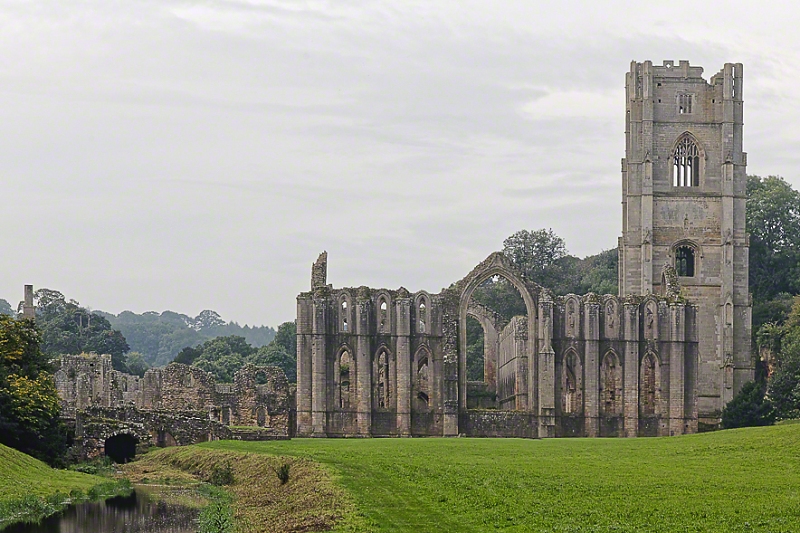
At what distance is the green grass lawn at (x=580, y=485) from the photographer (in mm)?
27688

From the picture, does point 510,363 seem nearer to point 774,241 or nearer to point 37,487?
point 774,241

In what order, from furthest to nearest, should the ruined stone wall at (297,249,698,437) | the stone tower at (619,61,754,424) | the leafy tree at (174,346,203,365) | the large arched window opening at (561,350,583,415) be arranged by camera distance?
1. the leafy tree at (174,346,203,365)
2. the stone tower at (619,61,754,424)
3. the large arched window opening at (561,350,583,415)
4. the ruined stone wall at (297,249,698,437)

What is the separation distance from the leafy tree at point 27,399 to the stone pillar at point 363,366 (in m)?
19.3

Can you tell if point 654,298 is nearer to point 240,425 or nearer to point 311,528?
point 240,425

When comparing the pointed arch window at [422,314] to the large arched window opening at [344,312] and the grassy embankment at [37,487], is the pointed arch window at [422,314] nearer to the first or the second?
the large arched window opening at [344,312]

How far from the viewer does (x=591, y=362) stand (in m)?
71.2

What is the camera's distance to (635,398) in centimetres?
7119

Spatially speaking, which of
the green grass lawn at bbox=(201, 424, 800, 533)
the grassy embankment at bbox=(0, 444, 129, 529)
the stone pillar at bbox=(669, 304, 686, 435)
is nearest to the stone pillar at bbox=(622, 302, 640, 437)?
the stone pillar at bbox=(669, 304, 686, 435)

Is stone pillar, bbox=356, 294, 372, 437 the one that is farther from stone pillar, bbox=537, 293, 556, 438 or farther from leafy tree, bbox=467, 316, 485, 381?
leafy tree, bbox=467, 316, 485, 381

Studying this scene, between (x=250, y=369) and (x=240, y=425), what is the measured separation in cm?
345

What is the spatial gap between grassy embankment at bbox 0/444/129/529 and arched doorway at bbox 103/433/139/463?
10882 mm

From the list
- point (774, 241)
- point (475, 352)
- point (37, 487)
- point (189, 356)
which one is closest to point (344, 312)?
point (37, 487)

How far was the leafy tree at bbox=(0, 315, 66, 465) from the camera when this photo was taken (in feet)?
157

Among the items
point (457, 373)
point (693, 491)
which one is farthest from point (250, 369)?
point (693, 491)
